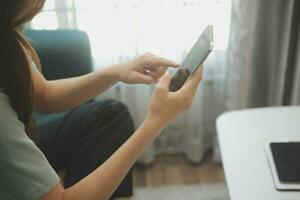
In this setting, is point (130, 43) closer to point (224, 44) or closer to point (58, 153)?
point (224, 44)

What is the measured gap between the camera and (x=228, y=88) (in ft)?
5.73

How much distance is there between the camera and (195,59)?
1004 millimetres

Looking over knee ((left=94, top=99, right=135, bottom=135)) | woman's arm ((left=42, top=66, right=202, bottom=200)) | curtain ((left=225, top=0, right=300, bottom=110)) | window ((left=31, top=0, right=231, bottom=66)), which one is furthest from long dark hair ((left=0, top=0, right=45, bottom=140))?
curtain ((left=225, top=0, right=300, bottom=110))

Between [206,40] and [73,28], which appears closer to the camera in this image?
[206,40]

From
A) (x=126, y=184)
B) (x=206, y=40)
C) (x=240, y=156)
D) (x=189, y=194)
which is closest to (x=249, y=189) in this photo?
(x=240, y=156)

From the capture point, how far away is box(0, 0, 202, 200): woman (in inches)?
32.7

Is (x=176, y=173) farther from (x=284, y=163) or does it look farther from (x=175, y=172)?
(x=284, y=163)

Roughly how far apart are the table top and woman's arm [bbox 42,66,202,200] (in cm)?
16

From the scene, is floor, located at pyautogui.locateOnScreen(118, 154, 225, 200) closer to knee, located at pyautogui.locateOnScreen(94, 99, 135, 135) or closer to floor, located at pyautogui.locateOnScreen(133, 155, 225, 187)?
floor, located at pyautogui.locateOnScreen(133, 155, 225, 187)

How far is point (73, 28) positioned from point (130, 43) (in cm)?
21

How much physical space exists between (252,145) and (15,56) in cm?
55

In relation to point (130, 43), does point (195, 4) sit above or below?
above

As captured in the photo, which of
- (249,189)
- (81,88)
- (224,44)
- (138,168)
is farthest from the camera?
(138,168)

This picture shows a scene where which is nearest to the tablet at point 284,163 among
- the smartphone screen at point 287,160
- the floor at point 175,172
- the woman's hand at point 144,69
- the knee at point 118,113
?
the smartphone screen at point 287,160
